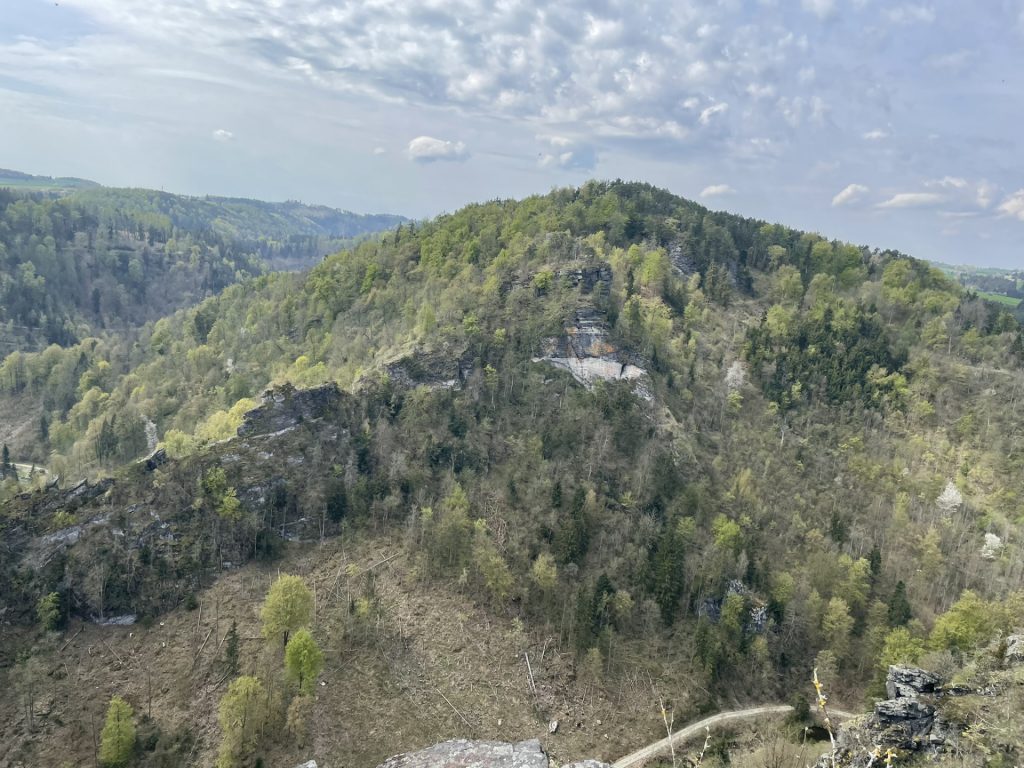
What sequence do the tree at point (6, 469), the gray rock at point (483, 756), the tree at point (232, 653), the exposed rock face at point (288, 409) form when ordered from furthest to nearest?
the tree at point (6, 469)
the exposed rock face at point (288, 409)
the tree at point (232, 653)
the gray rock at point (483, 756)

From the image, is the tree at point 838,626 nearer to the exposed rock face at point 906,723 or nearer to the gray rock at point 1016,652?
the exposed rock face at point 906,723

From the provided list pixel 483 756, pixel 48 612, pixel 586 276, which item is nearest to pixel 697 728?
pixel 483 756

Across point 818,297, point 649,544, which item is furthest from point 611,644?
point 818,297

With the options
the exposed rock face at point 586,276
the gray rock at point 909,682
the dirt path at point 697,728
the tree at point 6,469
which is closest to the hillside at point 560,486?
the exposed rock face at point 586,276

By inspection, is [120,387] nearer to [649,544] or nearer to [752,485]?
[649,544]

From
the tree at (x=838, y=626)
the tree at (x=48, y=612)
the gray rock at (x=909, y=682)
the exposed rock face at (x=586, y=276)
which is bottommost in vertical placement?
the tree at (x=48, y=612)

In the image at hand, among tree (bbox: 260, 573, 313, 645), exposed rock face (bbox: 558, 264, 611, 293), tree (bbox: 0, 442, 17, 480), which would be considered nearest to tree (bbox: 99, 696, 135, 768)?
tree (bbox: 260, 573, 313, 645)
